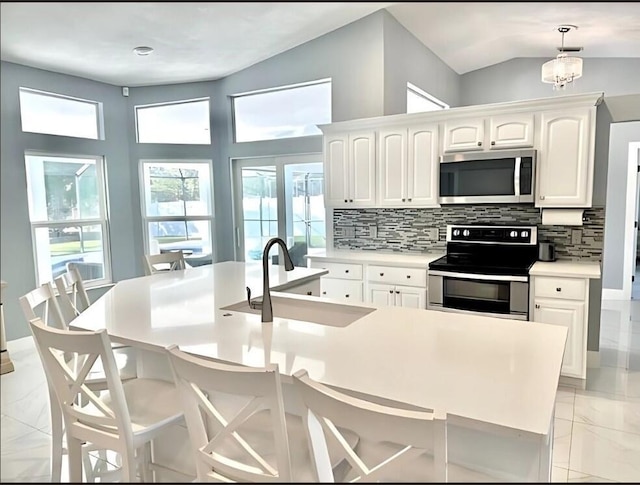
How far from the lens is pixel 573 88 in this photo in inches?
233

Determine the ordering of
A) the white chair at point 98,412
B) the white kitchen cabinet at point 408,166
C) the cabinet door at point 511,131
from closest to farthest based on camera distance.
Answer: the white chair at point 98,412 < the cabinet door at point 511,131 < the white kitchen cabinet at point 408,166

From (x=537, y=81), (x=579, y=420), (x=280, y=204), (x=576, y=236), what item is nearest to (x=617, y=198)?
(x=537, y=81)

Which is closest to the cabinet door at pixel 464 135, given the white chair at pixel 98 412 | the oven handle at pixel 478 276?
the oven handle at pixel 478 276

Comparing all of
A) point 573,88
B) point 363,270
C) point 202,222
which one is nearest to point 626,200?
point 573,88

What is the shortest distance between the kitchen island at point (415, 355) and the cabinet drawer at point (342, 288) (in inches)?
64.4

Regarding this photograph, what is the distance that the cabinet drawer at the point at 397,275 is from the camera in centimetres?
358

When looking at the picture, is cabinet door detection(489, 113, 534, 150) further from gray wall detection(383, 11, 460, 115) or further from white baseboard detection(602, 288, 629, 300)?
white baseboard detection(602, 288, 629, 300)

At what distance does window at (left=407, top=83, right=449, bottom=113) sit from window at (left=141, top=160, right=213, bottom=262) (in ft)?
8.31

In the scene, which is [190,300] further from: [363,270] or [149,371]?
[363,270]

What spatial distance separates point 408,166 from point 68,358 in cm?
292

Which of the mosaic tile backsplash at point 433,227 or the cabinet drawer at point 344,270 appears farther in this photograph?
the cabinet drawer at point 344,270

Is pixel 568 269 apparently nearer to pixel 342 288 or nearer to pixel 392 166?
pixel 392 166

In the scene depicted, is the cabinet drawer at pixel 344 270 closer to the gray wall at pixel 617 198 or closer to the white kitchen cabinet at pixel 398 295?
the white kitchen cabinet at pixel 398 295

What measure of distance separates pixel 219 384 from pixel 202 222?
14.9 feet
